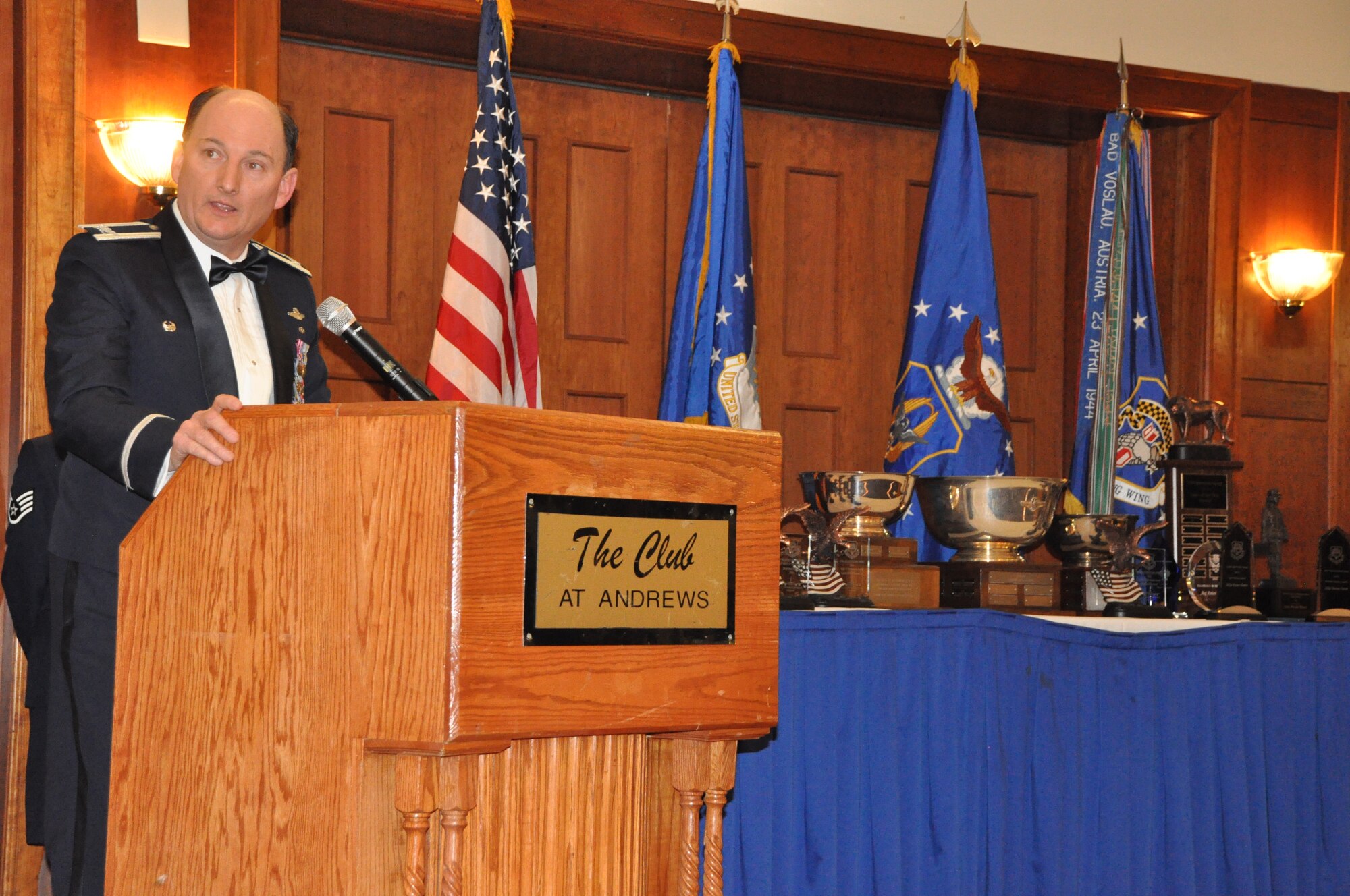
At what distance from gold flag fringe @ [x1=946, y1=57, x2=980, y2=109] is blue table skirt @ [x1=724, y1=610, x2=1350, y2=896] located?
194 centimetres

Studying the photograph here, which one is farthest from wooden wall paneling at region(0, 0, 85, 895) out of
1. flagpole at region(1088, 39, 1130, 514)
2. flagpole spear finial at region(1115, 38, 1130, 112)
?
flagpole spear finial at region(1115, 38, 1130, 112)

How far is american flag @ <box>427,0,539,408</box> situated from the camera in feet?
11.3

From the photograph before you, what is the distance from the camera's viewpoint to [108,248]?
1.57 meters

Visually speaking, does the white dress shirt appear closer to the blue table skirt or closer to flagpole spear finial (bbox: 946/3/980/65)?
the blue table skirt

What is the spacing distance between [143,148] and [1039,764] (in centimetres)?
240

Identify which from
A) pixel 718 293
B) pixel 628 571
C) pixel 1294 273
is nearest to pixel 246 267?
pixel 628 571

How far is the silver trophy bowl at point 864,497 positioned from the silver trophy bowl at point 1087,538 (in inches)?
19.3

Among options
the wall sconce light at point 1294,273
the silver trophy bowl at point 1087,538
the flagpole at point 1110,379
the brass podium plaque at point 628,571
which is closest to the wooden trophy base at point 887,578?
the silver trophy bowl at point 1087,538

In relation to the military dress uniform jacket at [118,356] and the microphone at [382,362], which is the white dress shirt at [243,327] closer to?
the military dress uniform jacket at [118,356]

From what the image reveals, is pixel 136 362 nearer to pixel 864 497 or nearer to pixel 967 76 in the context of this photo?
pixel 864 497

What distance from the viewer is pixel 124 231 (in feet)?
5.27

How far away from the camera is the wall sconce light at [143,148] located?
3086mm

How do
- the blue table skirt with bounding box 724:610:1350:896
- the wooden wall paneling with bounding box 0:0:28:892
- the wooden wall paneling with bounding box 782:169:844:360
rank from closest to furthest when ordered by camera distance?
1. the blue table skirt with bounding box 724:610:1350:896
2. the wooden wall paneling with bounding box 0:0:28:892
3. the wooden wall paneling with bounding box 782:169:844:360

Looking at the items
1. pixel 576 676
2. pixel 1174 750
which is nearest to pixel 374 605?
pixel 576 676
